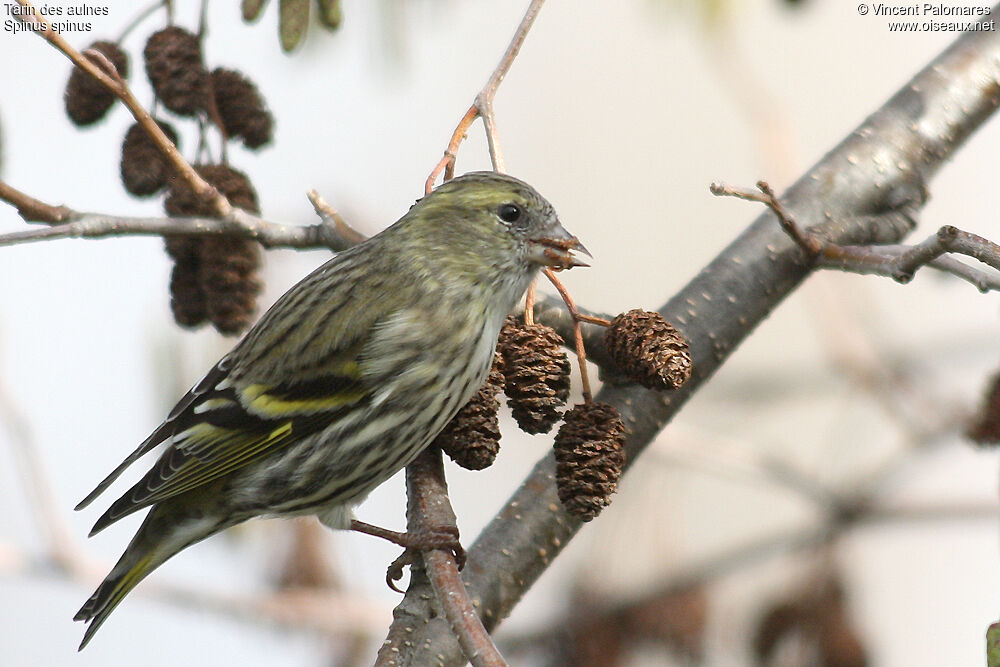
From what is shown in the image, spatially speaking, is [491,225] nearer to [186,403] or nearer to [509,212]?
[509,212]

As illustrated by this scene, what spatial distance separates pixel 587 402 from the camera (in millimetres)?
1779

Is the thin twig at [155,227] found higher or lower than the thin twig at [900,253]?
lower

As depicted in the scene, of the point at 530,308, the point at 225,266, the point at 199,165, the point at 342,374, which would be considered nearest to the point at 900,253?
the point at 530,308

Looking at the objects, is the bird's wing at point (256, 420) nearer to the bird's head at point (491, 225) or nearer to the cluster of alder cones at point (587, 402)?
the bird's head at point (491, 225)

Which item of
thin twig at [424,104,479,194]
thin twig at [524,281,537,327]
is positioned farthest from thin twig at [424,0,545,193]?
thin twig at [524,281,537,327]

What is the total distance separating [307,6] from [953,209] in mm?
3840

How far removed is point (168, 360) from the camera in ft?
10.0

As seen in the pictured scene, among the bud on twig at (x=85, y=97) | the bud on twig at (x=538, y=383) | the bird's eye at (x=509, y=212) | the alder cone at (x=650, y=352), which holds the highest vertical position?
the bird's eye at (x=509, y=212)

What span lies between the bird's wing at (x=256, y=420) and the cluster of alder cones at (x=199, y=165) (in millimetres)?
155

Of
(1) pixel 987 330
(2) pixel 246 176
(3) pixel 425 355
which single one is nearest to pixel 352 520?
(3) pixel 425 355

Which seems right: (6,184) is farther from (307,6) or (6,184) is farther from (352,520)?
(352,520)

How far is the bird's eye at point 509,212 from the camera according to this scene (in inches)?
86.9

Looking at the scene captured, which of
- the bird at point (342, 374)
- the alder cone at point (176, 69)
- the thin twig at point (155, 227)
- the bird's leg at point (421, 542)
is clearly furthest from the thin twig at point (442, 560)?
the alder cone at point (176, 69)

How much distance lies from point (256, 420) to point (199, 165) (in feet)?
1.63
